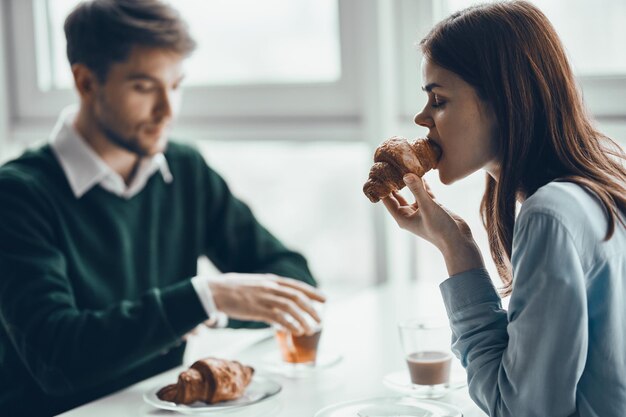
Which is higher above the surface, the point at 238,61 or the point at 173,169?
the point at 238,61

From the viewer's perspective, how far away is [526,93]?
1.02m

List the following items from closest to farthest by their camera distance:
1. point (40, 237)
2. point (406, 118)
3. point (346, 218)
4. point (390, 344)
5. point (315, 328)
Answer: point (315, 328)
point (390, 344)
point (40, 237)
point (406, 118)
point (346, 218)

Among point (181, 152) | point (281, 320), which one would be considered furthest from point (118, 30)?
point (281, 320)

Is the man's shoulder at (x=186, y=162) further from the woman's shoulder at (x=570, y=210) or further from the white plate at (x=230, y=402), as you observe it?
the woman's shoulder at (x=570, y=210)

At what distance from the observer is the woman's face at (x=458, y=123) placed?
105 centimetres

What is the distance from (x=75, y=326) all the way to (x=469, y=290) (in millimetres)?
755

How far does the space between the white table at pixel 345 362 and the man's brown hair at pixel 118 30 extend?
2.11 ft

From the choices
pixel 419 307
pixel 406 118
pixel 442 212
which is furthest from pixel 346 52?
pixel 442 212

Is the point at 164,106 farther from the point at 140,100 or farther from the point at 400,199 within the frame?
the point at 400,199

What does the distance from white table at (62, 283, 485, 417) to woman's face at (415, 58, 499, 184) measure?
1.15 feet

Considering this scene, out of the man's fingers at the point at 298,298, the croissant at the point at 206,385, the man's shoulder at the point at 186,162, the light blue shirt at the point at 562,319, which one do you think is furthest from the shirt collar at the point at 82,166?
the light blue shirt at the point at 562,319

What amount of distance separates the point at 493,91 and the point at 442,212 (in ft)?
0.55

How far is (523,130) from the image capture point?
1023 millimetres

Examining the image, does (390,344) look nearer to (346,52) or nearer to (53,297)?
(53,297)
